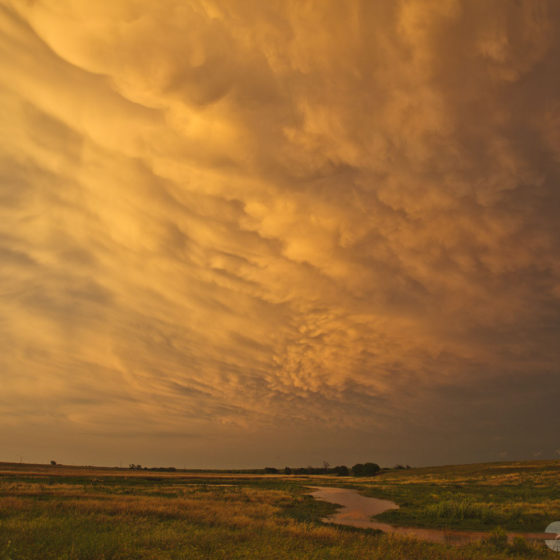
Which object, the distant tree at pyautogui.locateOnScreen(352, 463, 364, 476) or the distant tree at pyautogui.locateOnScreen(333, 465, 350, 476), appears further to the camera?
the distant tree at pyautogui.locateOnScreen(333, 465, 350, 476)

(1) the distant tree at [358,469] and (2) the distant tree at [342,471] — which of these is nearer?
(1) the distant tree at [358,469]

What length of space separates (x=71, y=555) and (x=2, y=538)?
4932 mm

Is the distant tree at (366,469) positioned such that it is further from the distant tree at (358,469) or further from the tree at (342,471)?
the tree at (342,471)

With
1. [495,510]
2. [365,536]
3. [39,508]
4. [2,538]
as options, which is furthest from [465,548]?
[39,508]

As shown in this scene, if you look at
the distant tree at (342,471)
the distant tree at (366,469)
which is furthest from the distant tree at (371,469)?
the distant tree at (342,471)

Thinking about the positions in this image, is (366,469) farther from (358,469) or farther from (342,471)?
(342,471)

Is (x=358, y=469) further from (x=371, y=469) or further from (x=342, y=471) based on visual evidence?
(x=342, y=471)

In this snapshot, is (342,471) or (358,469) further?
(342,471)

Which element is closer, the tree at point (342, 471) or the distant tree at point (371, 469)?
the distant tree at point (371, 469)

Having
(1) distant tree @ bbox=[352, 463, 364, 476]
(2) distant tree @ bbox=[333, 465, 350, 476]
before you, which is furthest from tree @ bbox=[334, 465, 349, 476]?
(1) distant tree @ bbox=[352, 463, 364, 476]

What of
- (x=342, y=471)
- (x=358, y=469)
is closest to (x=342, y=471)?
(x=342, y=471)

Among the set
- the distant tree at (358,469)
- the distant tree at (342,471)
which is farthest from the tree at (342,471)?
the distant tree at (358,469)

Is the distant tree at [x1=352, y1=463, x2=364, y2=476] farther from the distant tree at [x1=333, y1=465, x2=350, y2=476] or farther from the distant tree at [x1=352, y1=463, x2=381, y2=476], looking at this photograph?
the distant tree at [x1=333, y1=465, x2=350, y2=476]

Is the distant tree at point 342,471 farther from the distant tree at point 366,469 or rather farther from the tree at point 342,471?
the distant tree at point 366,469
